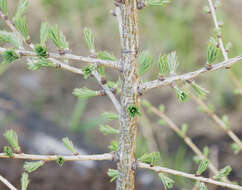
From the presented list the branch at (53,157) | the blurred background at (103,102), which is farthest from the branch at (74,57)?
the blurred background at (103,102)

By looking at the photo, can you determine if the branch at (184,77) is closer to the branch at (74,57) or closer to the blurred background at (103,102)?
the branch at (74,57)

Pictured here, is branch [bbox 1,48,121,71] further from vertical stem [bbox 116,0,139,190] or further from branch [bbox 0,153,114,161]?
branch [bbox 0,153,114,161]

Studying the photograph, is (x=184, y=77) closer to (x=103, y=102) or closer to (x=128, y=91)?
(x=128, y=91)

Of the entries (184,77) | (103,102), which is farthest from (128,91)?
(103,102)

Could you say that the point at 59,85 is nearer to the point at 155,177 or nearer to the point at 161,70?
the point at 155,177

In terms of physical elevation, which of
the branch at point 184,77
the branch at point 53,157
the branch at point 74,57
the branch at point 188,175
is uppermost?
the branch at point 74,57
